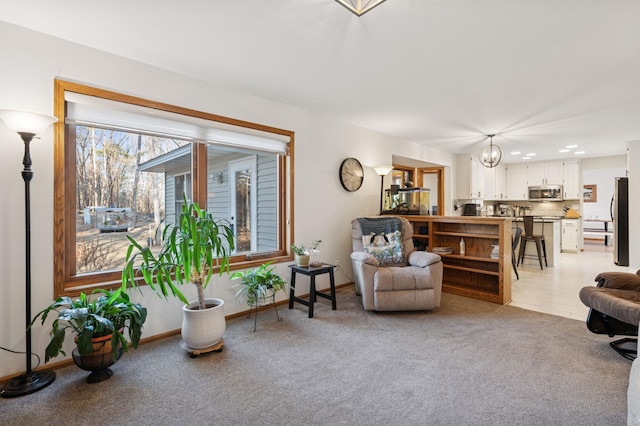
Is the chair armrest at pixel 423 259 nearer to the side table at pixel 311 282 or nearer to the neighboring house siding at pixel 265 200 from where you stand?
the side table at pixel 311 282

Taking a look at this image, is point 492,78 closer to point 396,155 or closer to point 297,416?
point 396,155

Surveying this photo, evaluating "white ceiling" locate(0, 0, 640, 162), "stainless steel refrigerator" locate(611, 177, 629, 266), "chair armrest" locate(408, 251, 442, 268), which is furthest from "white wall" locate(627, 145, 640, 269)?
"chair armrest" locate(408, 251, 442, 268)

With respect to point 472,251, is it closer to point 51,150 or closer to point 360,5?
point 360,5

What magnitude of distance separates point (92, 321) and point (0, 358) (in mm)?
687

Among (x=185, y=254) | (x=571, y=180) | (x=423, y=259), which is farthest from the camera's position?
(x=571, y=180)

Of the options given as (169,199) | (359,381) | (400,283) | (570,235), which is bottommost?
(359,381)

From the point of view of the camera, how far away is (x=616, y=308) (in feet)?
7.55

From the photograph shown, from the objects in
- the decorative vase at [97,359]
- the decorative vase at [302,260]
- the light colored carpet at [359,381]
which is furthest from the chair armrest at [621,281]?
the decorative vase at [97,359]

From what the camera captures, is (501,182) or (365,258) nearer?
→ (365,258)

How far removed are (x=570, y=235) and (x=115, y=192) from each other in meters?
9.55

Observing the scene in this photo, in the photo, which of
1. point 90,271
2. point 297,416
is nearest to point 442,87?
point 297,416

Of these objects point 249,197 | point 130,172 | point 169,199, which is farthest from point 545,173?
point 130,172

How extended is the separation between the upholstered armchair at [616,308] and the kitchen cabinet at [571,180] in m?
6.28

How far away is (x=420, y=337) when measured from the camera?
2828 millimetres
